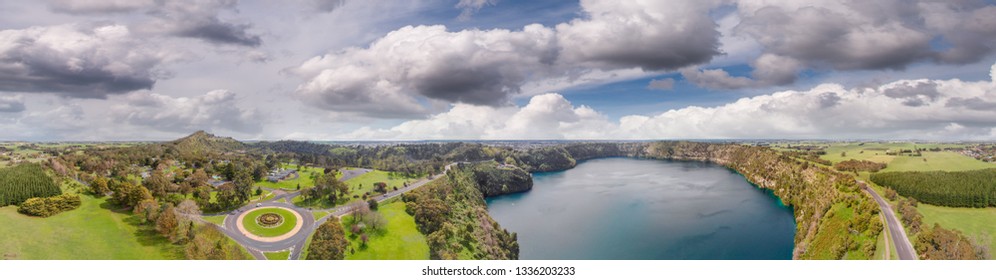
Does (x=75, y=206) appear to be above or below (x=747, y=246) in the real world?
above

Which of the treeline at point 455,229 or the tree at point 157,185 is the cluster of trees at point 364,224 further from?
the tree at point 157,185

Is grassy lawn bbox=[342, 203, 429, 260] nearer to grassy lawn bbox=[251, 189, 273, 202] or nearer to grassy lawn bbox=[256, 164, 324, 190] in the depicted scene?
grassy lawn bbox=[251, 189, 273, 202]

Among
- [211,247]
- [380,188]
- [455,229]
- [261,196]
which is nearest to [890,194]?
[455,229]

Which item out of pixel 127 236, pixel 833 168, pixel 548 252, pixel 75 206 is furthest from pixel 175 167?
pixel 833 168

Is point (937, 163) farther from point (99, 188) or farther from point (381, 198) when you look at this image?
point (99, 188)

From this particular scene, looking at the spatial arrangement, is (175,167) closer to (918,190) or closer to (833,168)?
(918,190)

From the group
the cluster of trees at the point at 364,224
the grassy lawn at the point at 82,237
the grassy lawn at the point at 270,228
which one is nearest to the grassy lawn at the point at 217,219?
the grassy lawn at the point at 270,228
